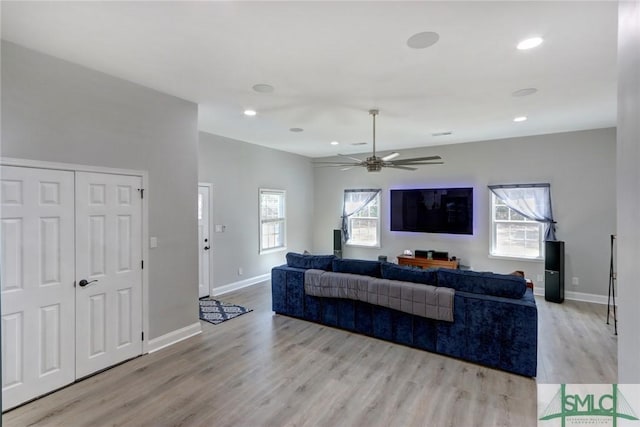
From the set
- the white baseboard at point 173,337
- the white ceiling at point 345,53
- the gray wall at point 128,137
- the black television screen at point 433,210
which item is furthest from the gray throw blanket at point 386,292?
the black television screen at point 433,210

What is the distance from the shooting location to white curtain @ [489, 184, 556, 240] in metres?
5.59

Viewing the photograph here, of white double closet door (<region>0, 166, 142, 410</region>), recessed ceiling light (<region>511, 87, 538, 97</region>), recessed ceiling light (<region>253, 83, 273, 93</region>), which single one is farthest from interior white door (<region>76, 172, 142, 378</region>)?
recessed ceiling light (<region>511, 87, 538, 97</region>)

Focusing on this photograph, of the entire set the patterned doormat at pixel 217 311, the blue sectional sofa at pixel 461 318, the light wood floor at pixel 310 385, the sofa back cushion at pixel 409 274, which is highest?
the sofa back cushion at pixel 409 274

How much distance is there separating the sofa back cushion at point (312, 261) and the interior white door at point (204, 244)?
1.79m

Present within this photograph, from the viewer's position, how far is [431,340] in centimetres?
354

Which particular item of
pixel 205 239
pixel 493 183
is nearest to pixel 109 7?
pixel 205 239

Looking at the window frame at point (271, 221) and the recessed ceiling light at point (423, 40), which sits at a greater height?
the recessed ceiling light at point (423, 40)

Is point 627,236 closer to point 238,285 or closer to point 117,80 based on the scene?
point 117,80

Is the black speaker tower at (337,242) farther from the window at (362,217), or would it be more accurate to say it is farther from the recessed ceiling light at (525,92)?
the recessed ceiling light at (525,92)

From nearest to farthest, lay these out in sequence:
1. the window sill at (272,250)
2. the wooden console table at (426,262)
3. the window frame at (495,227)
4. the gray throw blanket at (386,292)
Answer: the gray throw blanket at (386,292) → the window frame at (495,227) → the wooden console table at (426,262) → the window sill at (272,250)

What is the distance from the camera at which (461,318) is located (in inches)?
131

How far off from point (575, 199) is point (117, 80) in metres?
6.97

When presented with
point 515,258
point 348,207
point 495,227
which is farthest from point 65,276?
point 515,258

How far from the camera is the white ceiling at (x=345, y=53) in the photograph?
2160 millimetres
